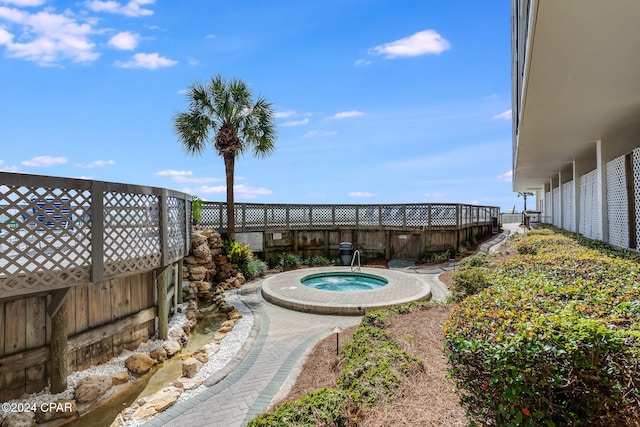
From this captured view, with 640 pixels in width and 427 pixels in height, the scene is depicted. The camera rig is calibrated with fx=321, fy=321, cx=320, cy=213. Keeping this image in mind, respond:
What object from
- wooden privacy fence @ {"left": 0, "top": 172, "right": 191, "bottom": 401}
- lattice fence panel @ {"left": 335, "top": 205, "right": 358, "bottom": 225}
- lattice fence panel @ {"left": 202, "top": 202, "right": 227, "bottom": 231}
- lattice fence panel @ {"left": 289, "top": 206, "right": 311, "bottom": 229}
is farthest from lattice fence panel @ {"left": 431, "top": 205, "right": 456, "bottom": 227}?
wooden privacy fence @ {"left": 0, "top": 172, "right": 191, "bottom": 401}

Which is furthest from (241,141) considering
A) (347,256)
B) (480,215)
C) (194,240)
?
(480,215)

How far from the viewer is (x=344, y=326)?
6898mm

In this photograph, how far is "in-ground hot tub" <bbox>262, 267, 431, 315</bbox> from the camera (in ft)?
25.5

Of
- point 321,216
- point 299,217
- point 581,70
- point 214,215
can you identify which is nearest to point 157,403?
point 581,70

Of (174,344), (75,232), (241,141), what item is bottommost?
(174,344)

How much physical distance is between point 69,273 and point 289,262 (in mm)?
9733

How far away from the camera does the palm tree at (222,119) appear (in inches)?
459

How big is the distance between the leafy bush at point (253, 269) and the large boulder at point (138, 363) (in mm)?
6301

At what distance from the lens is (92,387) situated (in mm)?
4539

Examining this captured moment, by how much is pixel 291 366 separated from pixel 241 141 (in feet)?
29.9

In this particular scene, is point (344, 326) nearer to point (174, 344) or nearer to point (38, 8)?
point (174, 344)

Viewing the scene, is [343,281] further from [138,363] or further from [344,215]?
[138,363]

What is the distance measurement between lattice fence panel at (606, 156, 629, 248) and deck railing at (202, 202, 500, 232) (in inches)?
273

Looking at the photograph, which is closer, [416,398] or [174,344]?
[416,398]
